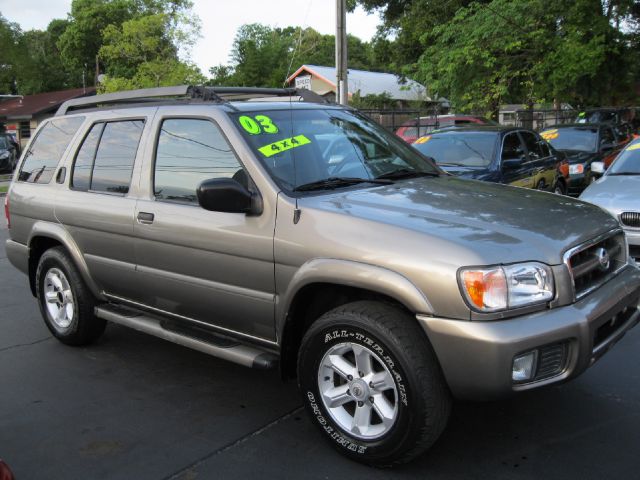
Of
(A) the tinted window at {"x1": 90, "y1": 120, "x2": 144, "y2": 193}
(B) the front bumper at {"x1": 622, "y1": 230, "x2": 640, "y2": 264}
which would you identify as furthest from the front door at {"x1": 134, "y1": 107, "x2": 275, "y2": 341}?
(B) the front bumper at {"x1": 622, "y1": 230, "x2": 640, "y2": 264}

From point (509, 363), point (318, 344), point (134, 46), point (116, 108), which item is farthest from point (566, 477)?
point (134, 46)

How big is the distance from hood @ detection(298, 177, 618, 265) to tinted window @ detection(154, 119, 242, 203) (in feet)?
2.12

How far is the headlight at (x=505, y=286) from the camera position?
109 inches

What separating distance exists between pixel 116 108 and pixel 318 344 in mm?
2554

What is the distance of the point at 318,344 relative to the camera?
324 centimetres

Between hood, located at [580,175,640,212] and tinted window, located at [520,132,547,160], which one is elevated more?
tinted window, located at [520,132,547,160]

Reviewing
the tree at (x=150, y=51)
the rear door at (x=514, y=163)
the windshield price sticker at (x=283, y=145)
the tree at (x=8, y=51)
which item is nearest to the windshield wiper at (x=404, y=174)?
the windshield price sticker at (x=283, y=145)

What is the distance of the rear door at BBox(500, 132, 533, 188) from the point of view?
8.84m

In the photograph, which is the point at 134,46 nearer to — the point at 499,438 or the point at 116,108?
the point at 116,108

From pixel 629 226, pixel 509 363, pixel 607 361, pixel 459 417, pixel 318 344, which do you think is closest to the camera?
pixel 509 363

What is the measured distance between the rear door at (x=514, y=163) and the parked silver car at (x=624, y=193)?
3.63ft

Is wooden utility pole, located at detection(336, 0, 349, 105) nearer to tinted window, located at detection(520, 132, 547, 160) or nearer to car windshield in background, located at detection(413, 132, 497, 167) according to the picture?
car windshield in background, located at detection(413, 132, 497, 167)

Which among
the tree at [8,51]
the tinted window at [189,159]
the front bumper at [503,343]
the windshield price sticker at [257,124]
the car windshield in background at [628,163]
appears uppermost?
the tree at [8,51]

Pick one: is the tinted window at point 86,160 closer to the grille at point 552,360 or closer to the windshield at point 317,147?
the windshield at point 317,147
